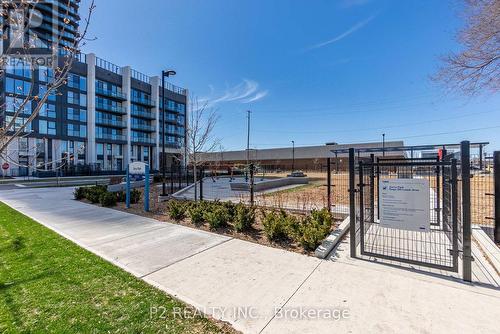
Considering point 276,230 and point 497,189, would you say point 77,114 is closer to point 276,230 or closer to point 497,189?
point 276,230

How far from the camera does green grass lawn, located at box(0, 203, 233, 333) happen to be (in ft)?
9.70

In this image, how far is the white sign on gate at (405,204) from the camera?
14.9 feet

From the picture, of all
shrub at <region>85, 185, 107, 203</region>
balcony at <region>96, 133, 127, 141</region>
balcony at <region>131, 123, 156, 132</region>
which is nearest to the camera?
shrub at <region>85, 185, 107, 203</region>

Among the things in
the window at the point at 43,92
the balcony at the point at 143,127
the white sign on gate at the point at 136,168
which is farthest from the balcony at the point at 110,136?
the white sign on gate at the point at 136,168

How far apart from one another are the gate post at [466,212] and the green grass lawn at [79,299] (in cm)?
380

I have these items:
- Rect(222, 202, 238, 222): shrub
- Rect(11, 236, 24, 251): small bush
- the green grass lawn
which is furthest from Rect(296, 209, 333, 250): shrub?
Rect(11, 236, 24, 251): small bush

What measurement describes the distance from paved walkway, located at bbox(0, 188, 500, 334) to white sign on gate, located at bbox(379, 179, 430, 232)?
845 mm

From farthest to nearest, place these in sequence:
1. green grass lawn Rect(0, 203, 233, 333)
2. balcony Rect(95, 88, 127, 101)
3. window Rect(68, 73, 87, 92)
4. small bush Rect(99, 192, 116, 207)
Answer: balcony Rect(95, 88, 127, 101), window Rect(68, 73, 87, 92), small bush Rect(99, 192, 116, 207), green grass lawn Rect(0, 203, 233, 333)

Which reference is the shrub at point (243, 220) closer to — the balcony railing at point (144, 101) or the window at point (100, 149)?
the window at point (100, 149)

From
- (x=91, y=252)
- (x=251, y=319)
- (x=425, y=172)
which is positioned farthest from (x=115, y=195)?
(x=425, y=172)

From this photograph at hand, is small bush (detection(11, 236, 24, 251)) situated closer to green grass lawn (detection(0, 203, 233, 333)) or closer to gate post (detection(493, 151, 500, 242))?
green grass lawn (detection(0, 203, 233, 333))

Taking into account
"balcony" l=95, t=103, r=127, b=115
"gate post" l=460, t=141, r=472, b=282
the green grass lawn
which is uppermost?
"balcony" l=95, t=103, r=127, b=115

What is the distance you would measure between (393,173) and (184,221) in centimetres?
634

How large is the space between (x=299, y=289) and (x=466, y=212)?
2.85m
